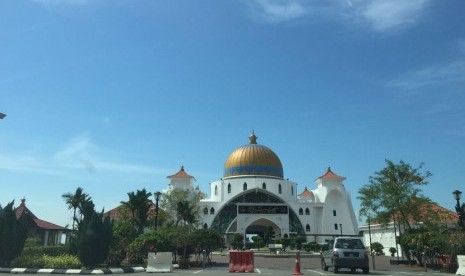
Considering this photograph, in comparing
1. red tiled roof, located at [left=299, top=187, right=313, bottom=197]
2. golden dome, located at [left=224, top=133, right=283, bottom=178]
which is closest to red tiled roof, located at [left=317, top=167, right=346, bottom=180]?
golden dome, located at [left=224, top=133, right=283, bottom=178]

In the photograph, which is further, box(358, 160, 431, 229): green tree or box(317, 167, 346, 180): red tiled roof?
box(317, 167, 346, 180): red tiled roof

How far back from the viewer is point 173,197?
58031 millimetres

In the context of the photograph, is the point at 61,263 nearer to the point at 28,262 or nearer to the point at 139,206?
the point at 28,262

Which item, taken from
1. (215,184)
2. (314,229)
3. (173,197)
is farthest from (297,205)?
→ (173,197)

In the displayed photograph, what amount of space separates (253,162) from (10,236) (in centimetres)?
5347

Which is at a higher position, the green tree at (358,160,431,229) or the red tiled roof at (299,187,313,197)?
the red tiled roof at (299,187,313,197)

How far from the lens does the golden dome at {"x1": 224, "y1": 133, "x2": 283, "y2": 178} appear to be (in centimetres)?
7419

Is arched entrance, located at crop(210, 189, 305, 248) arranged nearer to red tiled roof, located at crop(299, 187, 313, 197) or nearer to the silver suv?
red tiled roof, located at crop(299, 187, 313, 197)

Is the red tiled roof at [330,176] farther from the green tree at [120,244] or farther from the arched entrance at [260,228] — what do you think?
the green tree at [120,244]

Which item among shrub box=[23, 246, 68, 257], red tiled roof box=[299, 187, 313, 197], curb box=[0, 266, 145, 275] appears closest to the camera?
curb box=[0, 266, 145, 275]

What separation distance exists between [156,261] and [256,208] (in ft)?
163

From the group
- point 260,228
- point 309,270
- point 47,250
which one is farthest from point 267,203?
point 309,270

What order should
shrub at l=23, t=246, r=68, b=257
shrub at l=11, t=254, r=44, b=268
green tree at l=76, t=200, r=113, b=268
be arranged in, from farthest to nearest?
shrub at l=23, t=246, r=68, b=257
shrub at l=11, t=254, r=44, b=268
green tree at l=76, t=200, r=113, b=268

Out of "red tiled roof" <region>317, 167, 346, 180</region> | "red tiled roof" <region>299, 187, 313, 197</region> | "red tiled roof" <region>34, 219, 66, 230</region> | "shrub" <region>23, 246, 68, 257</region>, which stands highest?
"red tiled roof" <region>317, 167, 346, 180</region>
